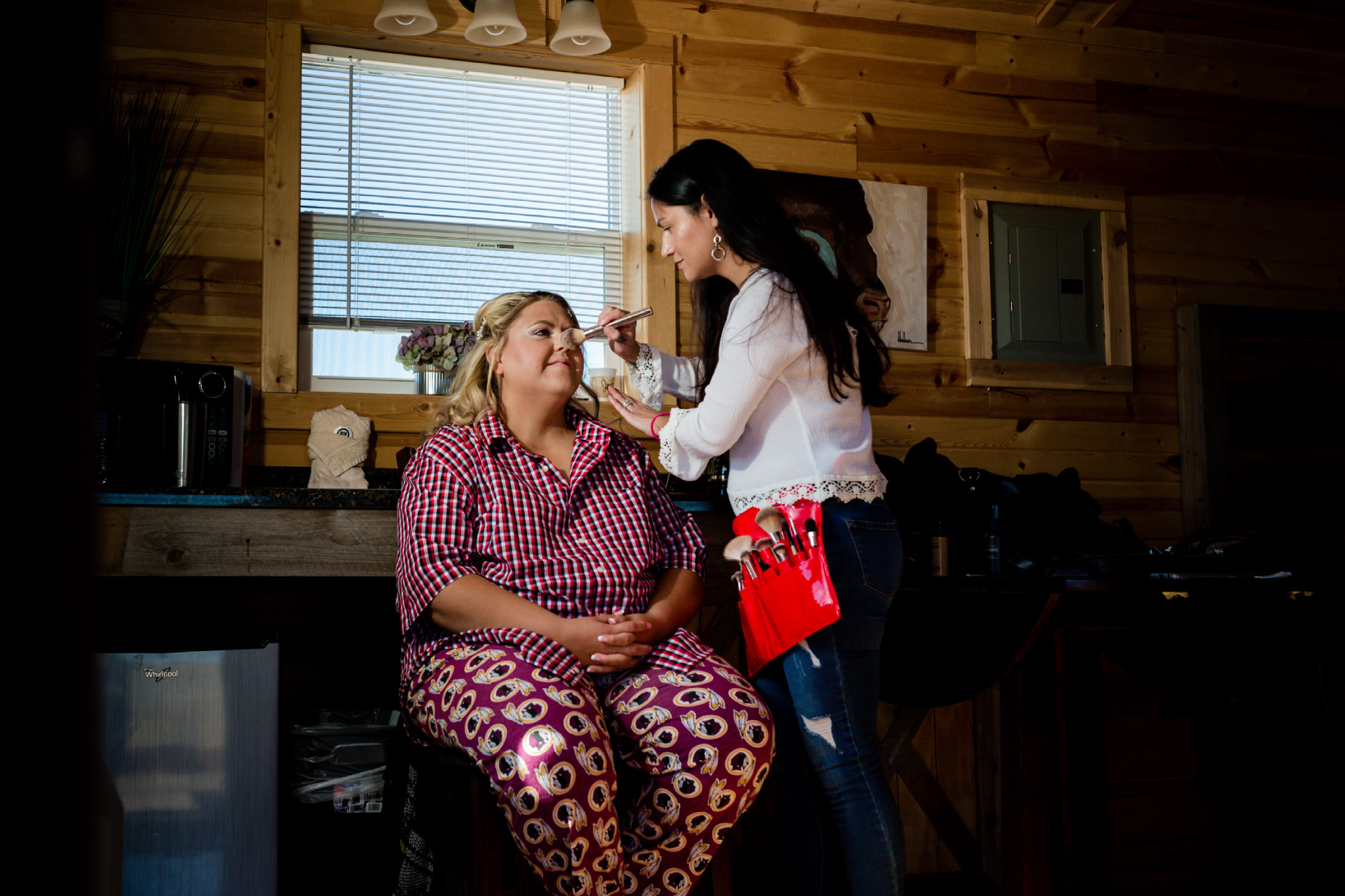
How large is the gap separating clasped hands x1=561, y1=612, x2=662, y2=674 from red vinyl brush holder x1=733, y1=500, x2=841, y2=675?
21cm

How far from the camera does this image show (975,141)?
3535mm

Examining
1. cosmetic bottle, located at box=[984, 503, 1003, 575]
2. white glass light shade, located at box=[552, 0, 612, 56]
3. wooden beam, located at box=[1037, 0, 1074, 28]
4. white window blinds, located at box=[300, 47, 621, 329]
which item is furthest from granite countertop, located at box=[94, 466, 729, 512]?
wooden beam, located at box=[1037, 0, 1074, 28]

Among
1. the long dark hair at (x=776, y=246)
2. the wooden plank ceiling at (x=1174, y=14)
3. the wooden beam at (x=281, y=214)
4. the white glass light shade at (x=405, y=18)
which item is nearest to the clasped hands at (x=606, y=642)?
the long dark hair at (x=776, y=246)

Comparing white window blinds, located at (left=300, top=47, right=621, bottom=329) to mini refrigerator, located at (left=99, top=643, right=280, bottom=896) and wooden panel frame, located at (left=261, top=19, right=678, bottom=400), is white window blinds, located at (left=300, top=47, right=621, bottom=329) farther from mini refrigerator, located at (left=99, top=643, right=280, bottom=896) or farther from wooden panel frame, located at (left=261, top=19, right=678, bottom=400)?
mini refrigerator, located at (left=99, top=643, right=280, bottom=896)

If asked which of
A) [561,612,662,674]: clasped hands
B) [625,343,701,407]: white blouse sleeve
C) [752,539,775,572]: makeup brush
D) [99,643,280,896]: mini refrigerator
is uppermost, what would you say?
[625,343,701,407]: white blouse sleeve

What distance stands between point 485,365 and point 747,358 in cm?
72

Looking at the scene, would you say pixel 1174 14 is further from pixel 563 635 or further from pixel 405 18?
pixel 563 635

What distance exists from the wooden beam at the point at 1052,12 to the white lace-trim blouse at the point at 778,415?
2.36 metres

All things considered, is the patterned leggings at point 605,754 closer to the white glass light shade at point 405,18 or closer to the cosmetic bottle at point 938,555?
the cosmetic bottle at point 938,555

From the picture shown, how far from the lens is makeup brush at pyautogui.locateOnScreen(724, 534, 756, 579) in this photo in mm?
1796

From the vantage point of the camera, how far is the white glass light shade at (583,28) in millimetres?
2945

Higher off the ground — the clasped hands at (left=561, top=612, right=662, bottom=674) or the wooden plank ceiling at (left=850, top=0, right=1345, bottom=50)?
the wooden plank ceiling at (left=850, top=0, right=1345, bottom=50)

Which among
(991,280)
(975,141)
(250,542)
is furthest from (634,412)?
(975,141)

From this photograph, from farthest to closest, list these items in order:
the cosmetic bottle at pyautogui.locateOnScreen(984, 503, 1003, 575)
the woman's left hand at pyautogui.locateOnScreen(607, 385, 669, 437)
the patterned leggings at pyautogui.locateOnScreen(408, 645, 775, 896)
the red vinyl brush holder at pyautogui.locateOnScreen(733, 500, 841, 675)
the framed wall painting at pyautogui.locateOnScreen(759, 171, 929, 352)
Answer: the framed wall painting at pyautogui.locateOnScreen(759, 171, 929, 352)
the cosmetic bottle at pyautogui.locateOnScreen(984, 503, 1003, 575)
the woman's left hand at pyautogui.locateOnScreen(607, 385, 669, 437)
the red vinyl brush holder at pyautogui.locateOnScreen(733, 500, 841, 675)
the patterned leggings at pyautogui.locateOnScreen(408, 645, 775, 896)
